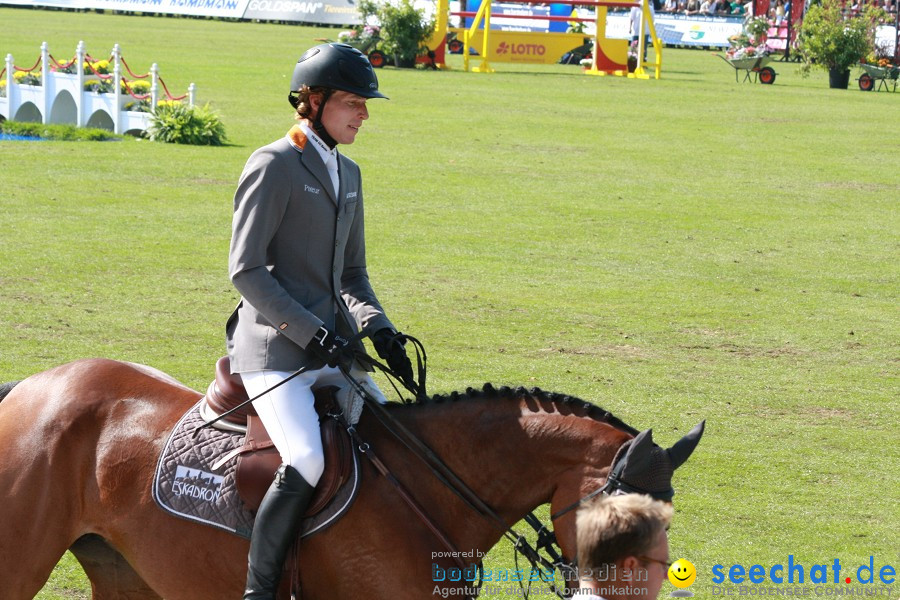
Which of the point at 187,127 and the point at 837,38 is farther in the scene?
the point at 837,38

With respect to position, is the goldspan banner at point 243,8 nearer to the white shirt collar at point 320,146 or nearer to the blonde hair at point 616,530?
the white shirt collar at point 320,146

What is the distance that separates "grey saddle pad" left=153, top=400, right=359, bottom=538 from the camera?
167 inches

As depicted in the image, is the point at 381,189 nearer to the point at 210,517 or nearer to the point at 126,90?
the point at 126,90

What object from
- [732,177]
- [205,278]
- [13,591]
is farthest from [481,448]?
[732,177]

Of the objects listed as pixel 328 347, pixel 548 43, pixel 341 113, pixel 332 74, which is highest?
pixel 548 43

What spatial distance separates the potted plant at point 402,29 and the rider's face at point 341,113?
3086cm

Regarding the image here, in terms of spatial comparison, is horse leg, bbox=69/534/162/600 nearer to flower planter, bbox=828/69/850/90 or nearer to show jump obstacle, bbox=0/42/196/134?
show jump obstacle, bbox=0/42/196/134

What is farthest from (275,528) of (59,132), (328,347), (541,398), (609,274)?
(59,132)

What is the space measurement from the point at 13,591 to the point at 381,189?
1351 centimetres

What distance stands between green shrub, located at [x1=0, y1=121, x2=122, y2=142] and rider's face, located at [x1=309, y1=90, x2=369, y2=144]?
1791 centimetres

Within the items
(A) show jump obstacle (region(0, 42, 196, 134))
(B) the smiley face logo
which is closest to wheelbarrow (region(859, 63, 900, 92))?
(A) show jump obstacle (region(0, 42, 196, 134))

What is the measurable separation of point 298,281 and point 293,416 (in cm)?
55

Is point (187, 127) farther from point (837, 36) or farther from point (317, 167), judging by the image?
point (837, 36)

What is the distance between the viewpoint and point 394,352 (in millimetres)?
4684
